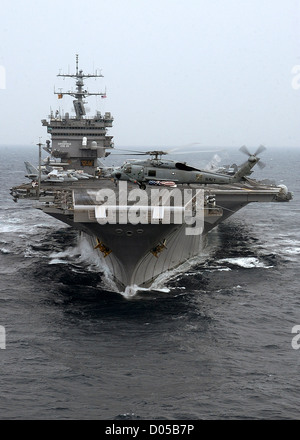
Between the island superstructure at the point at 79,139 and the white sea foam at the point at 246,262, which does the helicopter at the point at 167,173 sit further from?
the island superstructure at the point at 79,139

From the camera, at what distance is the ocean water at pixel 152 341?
15.6 meters

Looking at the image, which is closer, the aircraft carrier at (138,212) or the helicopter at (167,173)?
the aircraft carrier at (138,212)

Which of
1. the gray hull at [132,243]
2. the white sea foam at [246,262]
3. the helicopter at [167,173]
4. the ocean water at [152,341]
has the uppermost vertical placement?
the helicopter at [167,173]

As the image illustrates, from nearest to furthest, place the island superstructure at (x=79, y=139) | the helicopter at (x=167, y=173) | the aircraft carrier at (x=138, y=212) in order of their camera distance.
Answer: the aircraft carrier at (x=138, y=212) → the helicopter at (x=167, y=173) → the island superstructure at (x=79, y=139)

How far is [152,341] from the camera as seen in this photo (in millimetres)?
19625

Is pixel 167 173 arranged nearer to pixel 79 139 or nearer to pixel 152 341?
pixel 152 341

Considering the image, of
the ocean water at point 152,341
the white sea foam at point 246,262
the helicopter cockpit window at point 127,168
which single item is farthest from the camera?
the white sea foam at point 246,262

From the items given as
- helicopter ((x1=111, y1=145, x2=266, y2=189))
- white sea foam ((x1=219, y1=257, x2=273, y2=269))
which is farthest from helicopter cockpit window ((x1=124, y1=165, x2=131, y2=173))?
white sea foam ((x1=219, y1=257, x2=273, y2=269))

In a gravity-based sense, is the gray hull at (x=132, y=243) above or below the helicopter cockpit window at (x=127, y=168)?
below

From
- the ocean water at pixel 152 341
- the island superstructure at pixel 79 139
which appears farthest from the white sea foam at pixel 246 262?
the island superstructure at pixel 79 139

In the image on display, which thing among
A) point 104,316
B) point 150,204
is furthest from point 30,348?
point 150,204

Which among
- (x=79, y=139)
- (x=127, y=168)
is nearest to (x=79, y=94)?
(x=79, y=139)

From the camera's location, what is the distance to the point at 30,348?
19.1 meters
